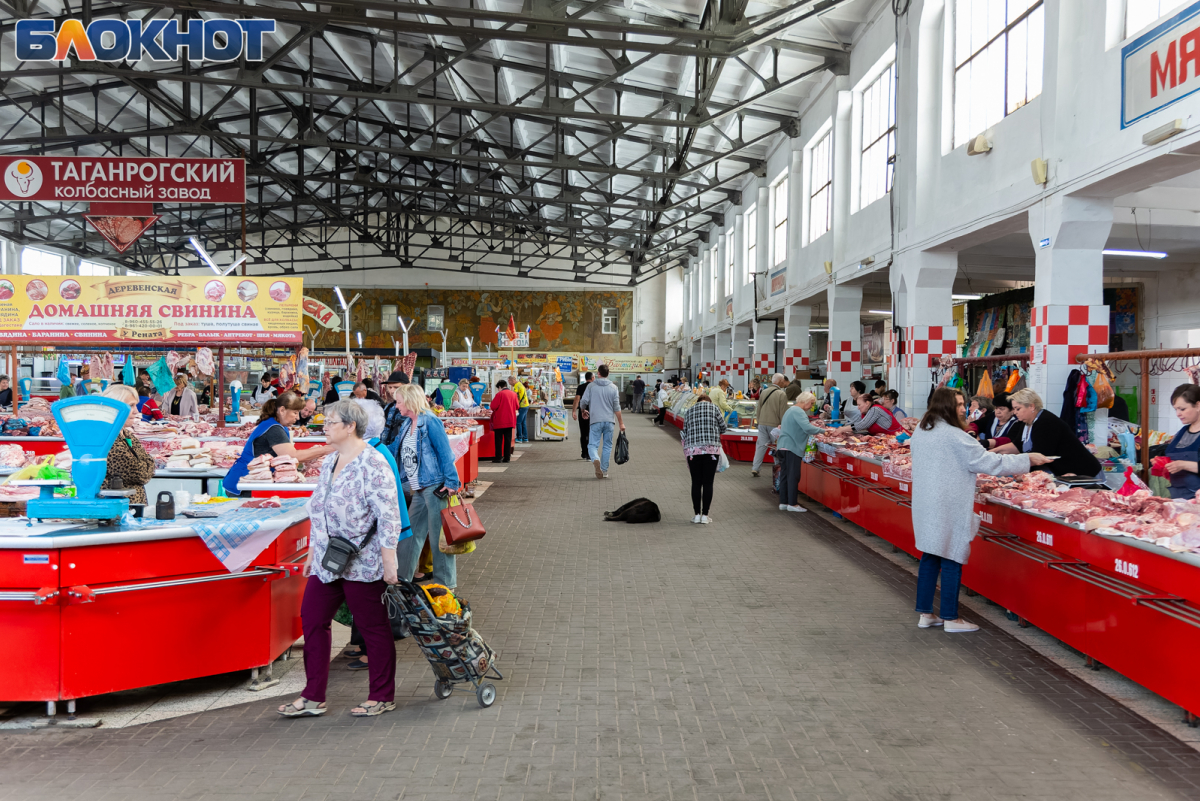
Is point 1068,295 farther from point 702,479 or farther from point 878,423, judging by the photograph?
point 702,479

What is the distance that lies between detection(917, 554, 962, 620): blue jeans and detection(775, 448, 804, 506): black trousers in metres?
4.78

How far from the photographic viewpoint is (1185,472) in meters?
5.35

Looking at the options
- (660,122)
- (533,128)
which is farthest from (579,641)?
(533,128)

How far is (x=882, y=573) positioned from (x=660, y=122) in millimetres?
9829

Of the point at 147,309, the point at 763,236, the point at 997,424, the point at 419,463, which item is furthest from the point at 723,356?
the point at 419,463

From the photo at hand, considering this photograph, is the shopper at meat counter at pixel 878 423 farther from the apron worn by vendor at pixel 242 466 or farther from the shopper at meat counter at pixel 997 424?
the apron worn by vendor at pixel 242 466

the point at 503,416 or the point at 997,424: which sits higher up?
the point at 997,424

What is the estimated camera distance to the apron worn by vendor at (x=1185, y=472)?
17.5 ft

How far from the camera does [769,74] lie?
16.0 metres

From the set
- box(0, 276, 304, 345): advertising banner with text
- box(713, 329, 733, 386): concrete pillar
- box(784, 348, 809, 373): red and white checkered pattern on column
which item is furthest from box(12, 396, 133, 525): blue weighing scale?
box(713, 329, 733, 386): concrete pillar

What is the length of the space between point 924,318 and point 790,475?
10.7ft

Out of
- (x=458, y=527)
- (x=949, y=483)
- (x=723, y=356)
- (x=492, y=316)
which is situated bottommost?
(x=458, y=527)

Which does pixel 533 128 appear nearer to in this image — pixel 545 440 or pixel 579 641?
pixel 545 440

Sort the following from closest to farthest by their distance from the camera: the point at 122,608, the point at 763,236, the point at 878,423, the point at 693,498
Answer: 1. the point at 122,608
2. the point at 693,498
3. the point at 878,423
4. the point at 763,236
